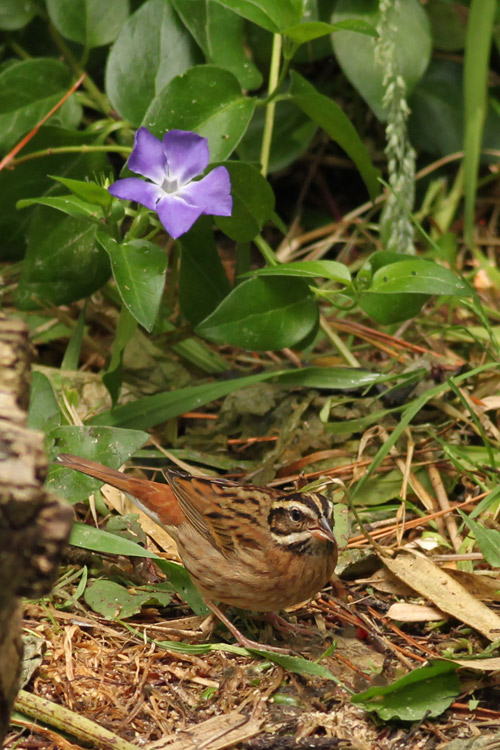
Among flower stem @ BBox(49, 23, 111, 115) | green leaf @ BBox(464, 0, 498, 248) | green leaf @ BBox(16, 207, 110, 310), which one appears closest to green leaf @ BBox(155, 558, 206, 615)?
green leaf @ BBox(16, 207, 110, 310)

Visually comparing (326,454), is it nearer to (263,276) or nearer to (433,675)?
(263,276)

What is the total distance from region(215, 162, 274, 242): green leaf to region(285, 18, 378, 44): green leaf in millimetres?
527

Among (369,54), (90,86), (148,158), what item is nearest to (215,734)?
(148,158)

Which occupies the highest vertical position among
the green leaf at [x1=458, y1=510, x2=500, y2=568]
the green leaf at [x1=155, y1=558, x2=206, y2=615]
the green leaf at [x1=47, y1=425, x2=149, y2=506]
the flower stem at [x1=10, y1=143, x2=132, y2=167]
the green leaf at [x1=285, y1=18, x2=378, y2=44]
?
the green leaf at [x1=285, y1=18, x2=378, y2=44]

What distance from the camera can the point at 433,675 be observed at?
2.69m

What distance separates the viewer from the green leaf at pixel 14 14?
14.4ft

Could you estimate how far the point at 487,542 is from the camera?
9.66 ft

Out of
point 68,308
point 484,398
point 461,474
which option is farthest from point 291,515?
point 68,308

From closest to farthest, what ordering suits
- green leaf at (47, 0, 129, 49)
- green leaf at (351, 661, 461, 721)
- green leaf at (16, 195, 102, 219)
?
green leaf at (351, 661, 461, 721)
green leaf at (16, 195, 102, 219)
green leaf at (47, 0, 129, 49)

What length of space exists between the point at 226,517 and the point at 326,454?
0.73 metres

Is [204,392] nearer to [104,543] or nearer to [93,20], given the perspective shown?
[104,543]

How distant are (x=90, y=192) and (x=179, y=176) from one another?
0.32 m

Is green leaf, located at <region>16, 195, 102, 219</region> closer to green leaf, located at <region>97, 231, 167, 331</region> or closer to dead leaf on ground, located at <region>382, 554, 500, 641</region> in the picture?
green leaf, located at <region>97, 231, 167, 331</region>

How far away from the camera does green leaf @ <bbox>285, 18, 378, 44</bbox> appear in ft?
11.1
